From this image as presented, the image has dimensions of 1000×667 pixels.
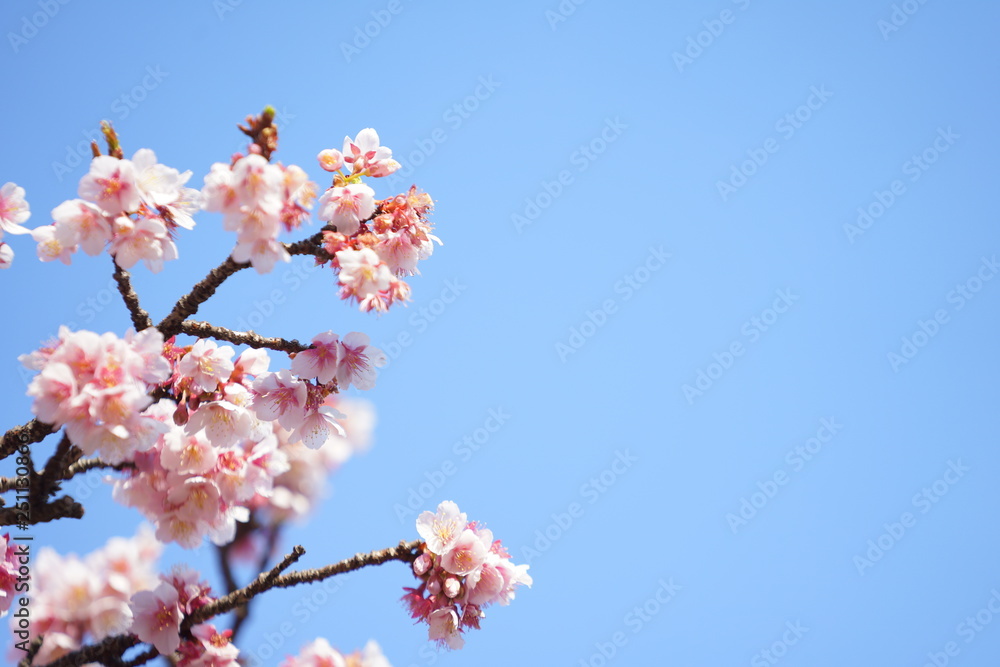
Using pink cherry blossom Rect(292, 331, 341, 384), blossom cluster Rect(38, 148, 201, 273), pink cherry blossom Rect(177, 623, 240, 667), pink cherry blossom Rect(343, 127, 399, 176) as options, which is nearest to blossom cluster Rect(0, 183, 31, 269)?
blossom cluster Rect(38, 148, 201, 273)

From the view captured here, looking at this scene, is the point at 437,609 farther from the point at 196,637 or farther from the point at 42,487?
the point at 42,487

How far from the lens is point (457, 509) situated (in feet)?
10.7

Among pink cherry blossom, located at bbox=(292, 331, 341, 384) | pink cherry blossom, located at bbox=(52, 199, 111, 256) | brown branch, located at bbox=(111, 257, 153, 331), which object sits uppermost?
pink cherry blossom, located at bbox=(52, 199, 111, 256)

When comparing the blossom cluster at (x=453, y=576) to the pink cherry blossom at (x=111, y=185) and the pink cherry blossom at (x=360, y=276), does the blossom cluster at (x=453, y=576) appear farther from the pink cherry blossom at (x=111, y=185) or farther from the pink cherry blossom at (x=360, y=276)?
the pink cherry blossom at (x=111, y=185)

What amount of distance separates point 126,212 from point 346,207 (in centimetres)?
82

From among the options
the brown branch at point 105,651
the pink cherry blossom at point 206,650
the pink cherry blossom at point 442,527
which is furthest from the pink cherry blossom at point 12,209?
the pink cherry blossom at point 442,527

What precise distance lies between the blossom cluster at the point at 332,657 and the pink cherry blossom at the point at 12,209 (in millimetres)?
2649

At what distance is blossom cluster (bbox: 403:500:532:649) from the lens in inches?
124

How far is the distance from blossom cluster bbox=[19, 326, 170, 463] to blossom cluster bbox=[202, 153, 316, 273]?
0.50 m

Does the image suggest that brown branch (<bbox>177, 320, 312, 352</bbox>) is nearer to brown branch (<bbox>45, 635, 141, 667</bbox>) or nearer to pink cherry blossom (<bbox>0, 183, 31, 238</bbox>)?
pink cherry blossom (<bbox>0, 183, 31, 238</bbox>)

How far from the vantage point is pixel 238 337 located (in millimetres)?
2889

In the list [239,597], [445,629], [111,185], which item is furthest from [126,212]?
[445,629]

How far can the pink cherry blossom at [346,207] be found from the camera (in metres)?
2.84

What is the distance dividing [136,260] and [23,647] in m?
1.79
